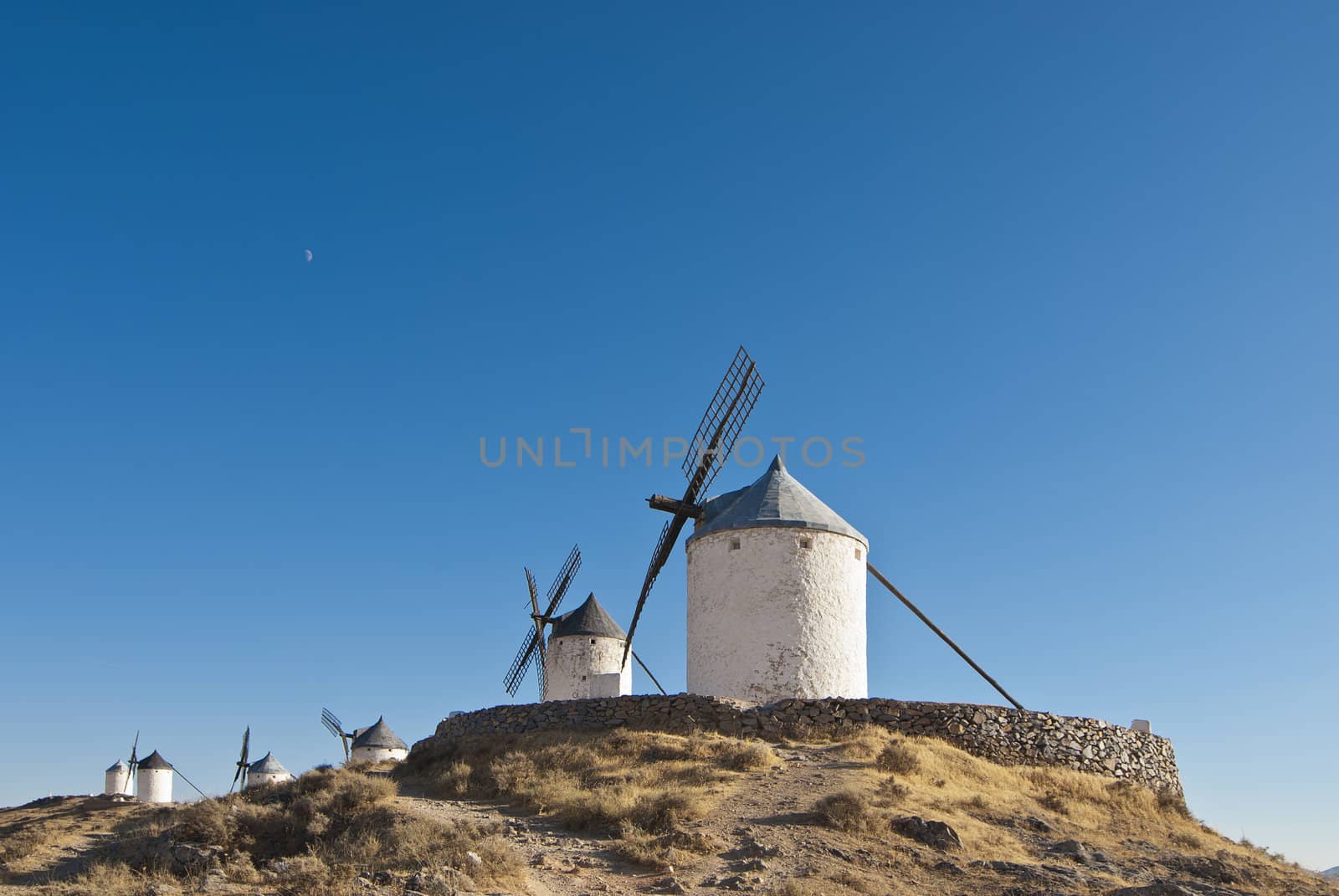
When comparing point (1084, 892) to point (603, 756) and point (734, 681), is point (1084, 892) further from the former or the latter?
point (734, 681)

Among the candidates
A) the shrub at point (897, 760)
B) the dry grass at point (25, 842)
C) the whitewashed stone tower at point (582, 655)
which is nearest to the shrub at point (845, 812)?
the shrub at point (897, 760)

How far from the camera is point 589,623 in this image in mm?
31234

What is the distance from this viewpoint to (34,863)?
527 inches

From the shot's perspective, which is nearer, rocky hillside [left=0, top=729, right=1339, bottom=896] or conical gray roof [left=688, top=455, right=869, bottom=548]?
rocky hillside [left=0, top=729, right=1339, bottom=896]

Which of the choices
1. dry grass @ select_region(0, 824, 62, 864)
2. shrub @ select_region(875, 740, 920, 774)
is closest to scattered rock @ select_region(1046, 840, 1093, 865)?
shrub @ select_region(875, 740, 920, 774)

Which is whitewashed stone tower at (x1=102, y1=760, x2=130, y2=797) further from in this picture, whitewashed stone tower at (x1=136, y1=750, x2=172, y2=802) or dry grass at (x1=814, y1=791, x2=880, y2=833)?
dry grass at (x1=814, y1=791, x2=880, y2=833)

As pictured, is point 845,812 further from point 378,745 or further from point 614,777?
point 378,745

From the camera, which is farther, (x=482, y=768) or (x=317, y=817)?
(x=482, y=768)

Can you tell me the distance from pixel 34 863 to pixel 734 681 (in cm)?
1101

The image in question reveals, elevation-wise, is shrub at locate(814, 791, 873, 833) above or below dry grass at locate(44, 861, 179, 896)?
above

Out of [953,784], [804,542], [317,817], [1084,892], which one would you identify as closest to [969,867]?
[1084,892]

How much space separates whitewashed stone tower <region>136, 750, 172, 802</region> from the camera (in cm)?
4597

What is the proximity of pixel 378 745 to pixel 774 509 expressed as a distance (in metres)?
24.0

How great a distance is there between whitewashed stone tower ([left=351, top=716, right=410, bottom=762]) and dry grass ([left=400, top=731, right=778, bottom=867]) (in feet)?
68.4
